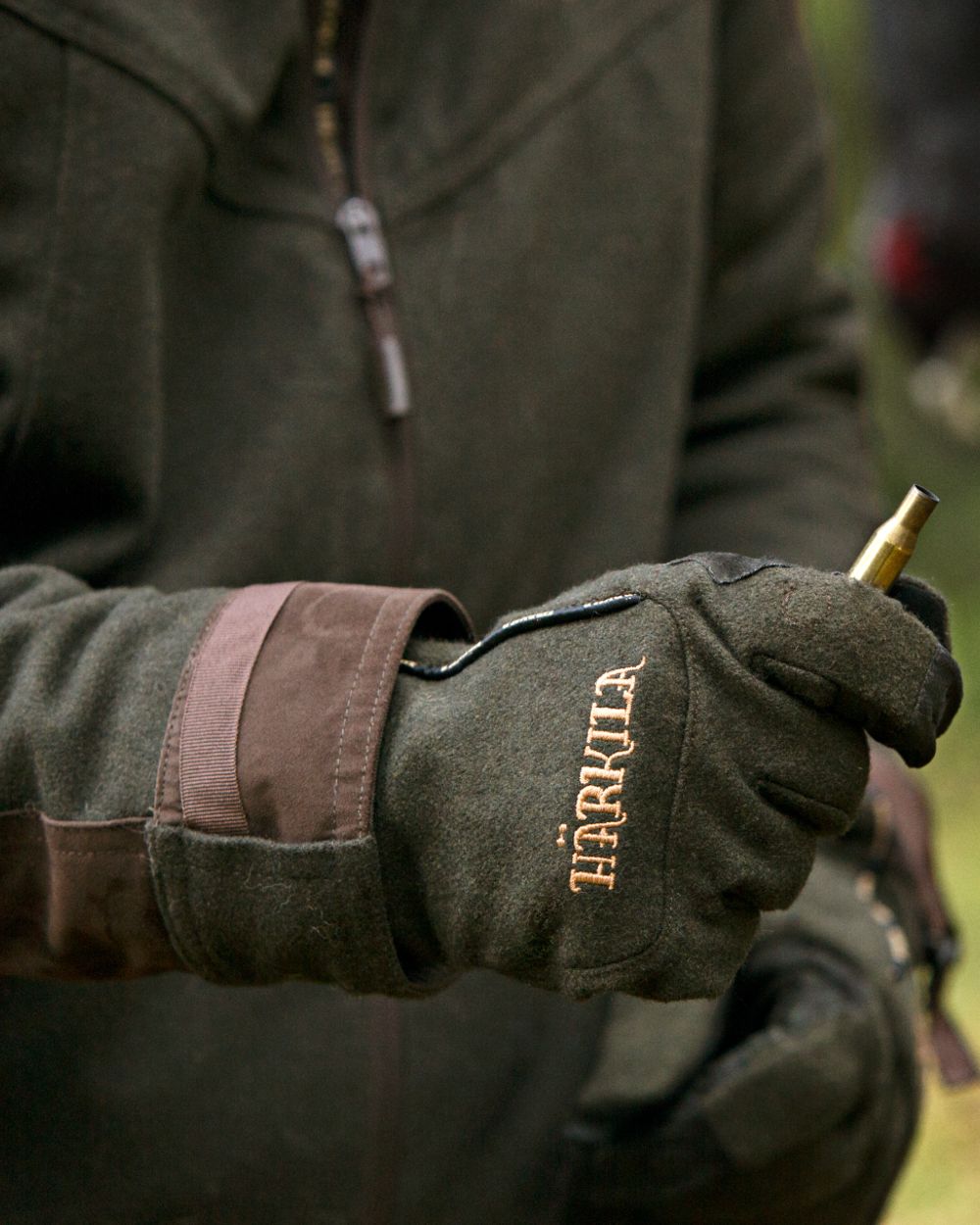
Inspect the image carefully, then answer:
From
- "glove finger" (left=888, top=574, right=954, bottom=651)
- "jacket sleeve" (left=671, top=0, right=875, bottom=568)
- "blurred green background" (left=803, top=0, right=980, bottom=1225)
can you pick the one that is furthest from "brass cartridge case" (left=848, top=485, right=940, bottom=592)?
"blurred green background" (left=803, top=0, right=980, bottom=1225)

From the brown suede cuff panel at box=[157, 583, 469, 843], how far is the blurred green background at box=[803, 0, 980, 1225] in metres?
0.95

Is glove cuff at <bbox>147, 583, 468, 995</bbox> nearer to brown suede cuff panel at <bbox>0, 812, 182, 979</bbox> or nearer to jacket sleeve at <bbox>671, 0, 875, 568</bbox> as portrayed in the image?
brown suede cuff panel at <bbox>0, 812, 182, 979</bbox>

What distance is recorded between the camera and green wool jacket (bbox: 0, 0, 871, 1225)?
81 centimetres

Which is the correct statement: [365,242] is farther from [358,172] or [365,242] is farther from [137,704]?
[137,704]

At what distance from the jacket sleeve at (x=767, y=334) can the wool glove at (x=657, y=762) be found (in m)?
0.63

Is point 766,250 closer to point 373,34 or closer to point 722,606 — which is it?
point 373,34

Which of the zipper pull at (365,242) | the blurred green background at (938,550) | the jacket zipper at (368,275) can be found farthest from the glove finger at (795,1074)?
the blurred green background at (938,550)

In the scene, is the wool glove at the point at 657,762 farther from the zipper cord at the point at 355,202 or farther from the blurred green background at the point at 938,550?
the blurred green background at the point at 938,550

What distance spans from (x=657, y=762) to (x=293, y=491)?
420 mm

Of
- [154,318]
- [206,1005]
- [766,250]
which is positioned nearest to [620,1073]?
[206,1005]

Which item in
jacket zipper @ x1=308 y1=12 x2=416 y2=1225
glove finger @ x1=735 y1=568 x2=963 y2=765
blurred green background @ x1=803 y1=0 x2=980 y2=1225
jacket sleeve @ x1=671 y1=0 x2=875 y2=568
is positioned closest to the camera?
glove finger @ x1=735 y1=568 x2=963 y2=765

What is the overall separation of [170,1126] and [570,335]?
2.27ft

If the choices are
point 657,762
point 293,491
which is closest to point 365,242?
point 293,491

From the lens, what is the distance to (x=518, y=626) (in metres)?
0.78
